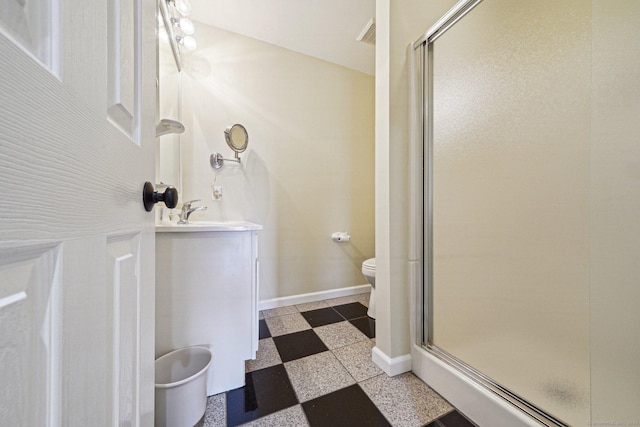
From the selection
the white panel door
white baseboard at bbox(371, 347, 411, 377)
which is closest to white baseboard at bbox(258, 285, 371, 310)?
white baseboard at bbox(371, 347, 411, 377)

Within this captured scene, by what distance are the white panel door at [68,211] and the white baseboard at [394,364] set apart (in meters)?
1.10

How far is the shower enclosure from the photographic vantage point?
2.12ft

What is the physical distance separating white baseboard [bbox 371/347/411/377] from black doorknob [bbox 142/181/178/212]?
4.13 ft

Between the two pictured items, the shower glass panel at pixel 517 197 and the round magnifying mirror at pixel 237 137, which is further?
the round magnifying mirror at pixel 237 137

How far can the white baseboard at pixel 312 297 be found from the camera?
199cm

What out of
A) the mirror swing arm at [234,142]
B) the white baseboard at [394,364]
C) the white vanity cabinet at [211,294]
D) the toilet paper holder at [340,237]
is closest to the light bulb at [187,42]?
the mirror swing arm at [234,142]

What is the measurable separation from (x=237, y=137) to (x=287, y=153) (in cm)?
46

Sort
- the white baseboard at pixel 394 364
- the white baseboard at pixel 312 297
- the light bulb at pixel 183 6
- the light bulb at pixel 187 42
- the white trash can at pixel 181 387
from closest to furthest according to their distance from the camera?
the white trash can at pixel 181 387
the white baseboard at pixel 394 364
the light bulb at pixel 183 6
the light bulb at pixel 187 42
the white baseboard at pixel 312 297

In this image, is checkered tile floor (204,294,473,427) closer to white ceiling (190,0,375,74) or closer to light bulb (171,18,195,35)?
light bulb (171,18,195,35)

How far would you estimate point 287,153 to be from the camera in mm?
2070

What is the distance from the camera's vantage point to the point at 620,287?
64cm

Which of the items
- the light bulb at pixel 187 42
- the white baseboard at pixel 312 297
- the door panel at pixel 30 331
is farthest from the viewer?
the white baseboard at pixel 312 297

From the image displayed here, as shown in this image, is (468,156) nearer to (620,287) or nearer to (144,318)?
(620,287)

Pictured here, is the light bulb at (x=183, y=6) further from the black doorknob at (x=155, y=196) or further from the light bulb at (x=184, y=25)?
the black doorknob at (x=155, y=196)
